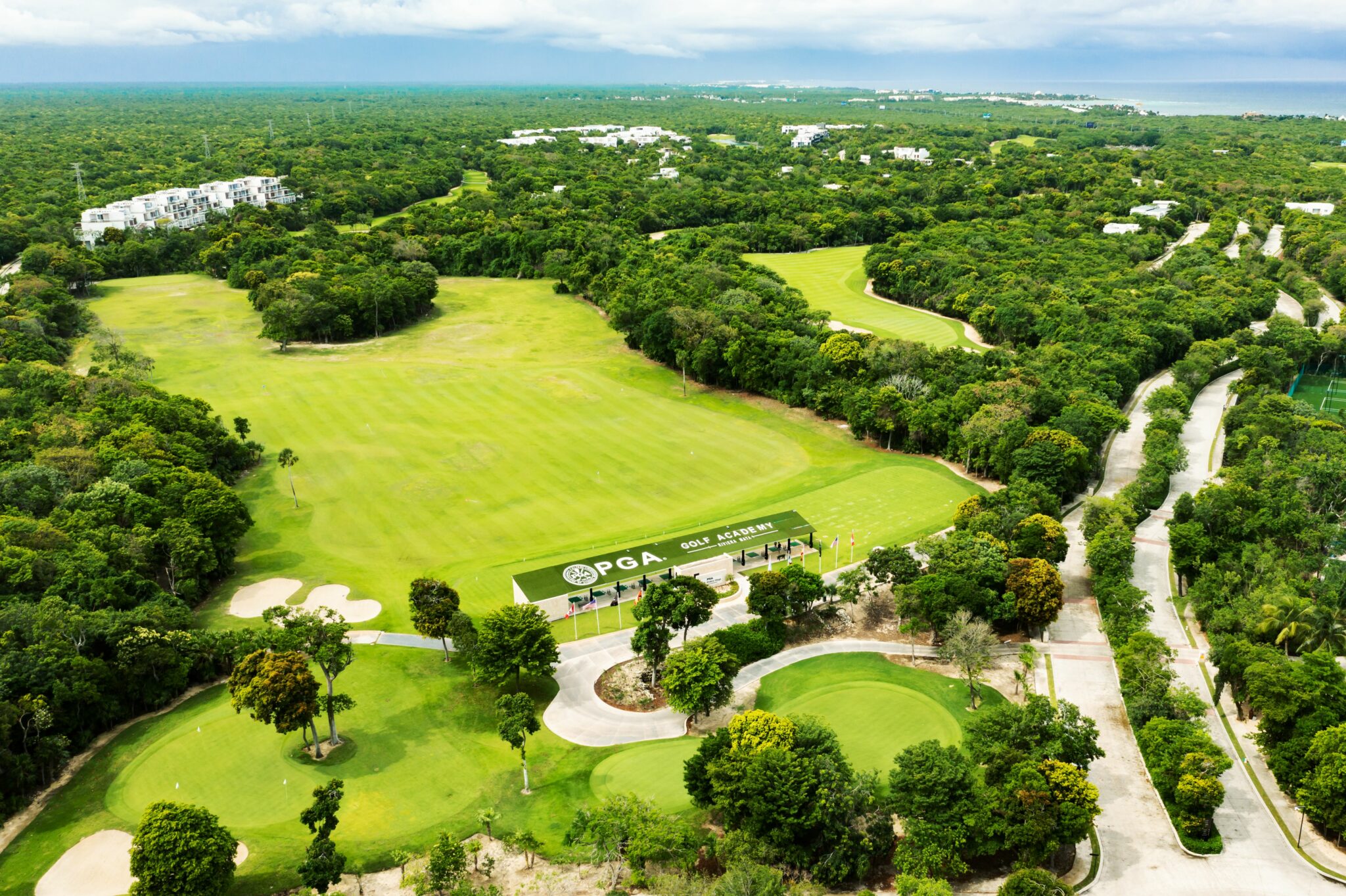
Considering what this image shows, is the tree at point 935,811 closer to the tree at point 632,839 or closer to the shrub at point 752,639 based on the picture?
the tree at point 632,839

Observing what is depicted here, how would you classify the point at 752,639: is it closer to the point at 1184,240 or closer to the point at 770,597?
the point at 770,597

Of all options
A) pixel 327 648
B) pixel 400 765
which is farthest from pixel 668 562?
pixel 327 648

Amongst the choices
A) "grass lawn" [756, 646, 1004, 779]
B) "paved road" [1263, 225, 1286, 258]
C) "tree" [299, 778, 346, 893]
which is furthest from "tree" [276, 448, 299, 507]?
"paved road" [1263, 225, 1286, 258]

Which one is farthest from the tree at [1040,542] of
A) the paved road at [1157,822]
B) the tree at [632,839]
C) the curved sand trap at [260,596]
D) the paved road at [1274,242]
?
the paved road at [1274,242]

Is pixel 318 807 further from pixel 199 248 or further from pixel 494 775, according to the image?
pixel 199 248

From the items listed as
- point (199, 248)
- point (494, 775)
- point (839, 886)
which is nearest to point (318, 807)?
point (494, 775)
